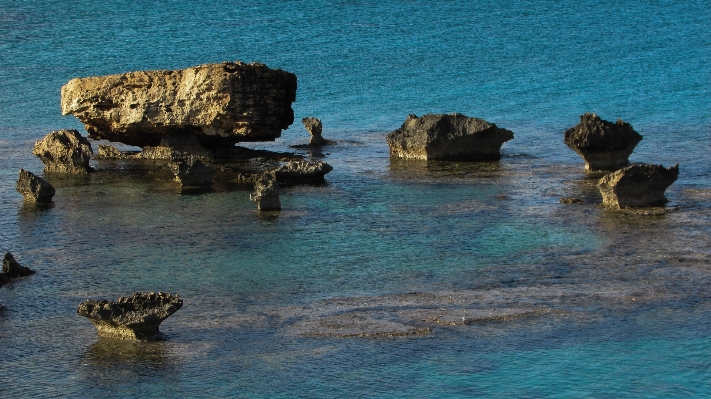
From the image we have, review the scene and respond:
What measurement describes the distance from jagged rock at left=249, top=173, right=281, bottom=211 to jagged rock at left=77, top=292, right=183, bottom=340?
250 inches

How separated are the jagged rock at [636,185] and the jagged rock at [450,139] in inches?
241

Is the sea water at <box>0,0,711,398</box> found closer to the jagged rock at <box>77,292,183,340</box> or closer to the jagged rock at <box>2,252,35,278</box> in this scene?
the jagged rock at <box>77,292,183,340</box>

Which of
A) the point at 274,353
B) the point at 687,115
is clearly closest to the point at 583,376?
the point at 274,353

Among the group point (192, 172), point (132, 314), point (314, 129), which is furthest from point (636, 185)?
point (314, 129)

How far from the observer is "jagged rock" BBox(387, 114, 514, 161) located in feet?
75.0

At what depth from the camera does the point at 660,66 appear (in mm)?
38688

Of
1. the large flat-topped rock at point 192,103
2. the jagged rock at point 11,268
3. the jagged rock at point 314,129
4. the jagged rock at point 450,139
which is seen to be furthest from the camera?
the jagged rock at point 314,129

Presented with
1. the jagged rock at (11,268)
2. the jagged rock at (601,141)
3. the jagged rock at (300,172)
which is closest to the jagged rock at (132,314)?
the jagged rock at (11,268)

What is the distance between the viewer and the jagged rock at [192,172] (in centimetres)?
1966

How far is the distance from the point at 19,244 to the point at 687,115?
21.4 metres

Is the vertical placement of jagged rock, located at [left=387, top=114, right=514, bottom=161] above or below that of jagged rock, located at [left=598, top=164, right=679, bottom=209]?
above

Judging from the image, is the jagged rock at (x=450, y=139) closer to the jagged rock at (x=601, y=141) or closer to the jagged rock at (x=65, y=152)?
the jagged rock at (x=601, y=141)

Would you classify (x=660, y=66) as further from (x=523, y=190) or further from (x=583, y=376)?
(x=583, y=376)

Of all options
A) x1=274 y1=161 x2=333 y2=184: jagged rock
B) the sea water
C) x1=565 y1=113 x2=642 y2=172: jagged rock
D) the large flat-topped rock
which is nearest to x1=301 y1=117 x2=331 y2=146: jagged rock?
the sea water
